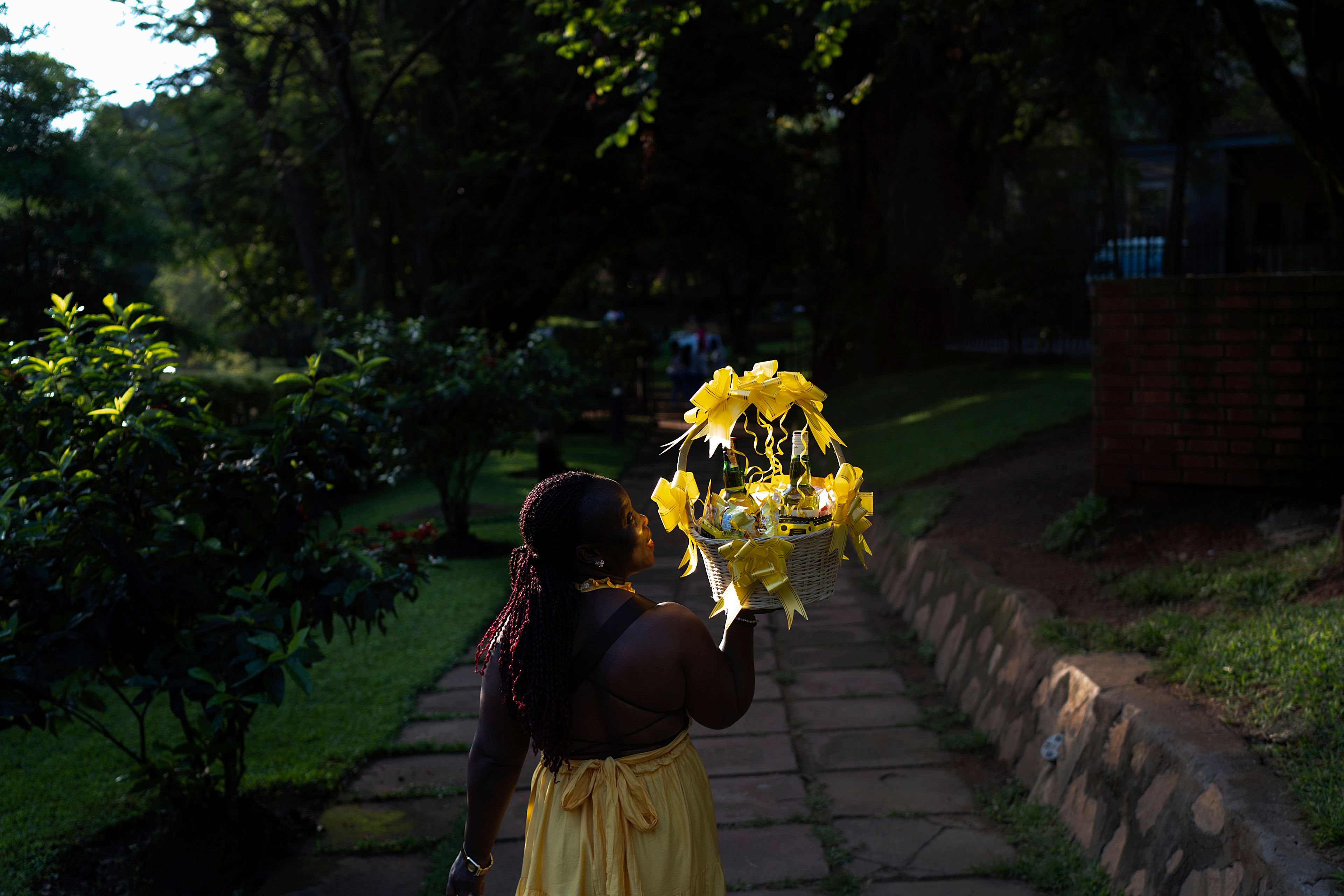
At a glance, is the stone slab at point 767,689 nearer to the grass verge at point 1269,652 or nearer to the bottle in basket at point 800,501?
the grass verge at point 1269,652

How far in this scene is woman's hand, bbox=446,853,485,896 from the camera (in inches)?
108

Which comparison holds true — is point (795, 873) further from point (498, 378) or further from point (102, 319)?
point (498, 378)

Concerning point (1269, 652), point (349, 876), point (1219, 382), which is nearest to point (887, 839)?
point (1269, 652)

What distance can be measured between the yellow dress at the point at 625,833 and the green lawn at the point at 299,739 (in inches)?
108

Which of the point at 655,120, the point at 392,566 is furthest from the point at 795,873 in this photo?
the point at 655,120

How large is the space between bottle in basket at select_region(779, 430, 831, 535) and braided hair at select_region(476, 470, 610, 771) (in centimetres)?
44

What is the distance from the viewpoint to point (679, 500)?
2.68 meters

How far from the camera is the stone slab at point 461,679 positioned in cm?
675

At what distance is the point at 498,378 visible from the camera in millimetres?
10109

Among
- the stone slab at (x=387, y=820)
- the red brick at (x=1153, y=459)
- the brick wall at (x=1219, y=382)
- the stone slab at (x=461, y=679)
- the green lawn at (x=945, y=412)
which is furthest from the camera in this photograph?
the green lawn at (x=945, y=412)

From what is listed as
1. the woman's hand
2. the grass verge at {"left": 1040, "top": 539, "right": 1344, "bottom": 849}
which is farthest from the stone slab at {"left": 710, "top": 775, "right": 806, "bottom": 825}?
the woman's hand

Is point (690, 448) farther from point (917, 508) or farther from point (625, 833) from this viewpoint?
point (917, 508)

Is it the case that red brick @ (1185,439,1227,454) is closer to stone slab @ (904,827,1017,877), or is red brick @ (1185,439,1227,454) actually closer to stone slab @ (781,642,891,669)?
stone slab @ (781,642,891,669)

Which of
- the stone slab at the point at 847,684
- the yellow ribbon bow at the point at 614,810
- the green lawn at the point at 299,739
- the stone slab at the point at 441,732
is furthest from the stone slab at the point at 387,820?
the yellow ribbon bow at the point at 614,810
